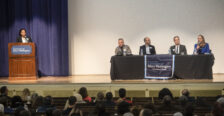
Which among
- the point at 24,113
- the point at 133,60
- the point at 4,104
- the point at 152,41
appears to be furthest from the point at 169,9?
the point at 24,113

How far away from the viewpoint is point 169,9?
11406mm

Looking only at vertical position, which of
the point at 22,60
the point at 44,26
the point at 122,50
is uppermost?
the point at 44,26

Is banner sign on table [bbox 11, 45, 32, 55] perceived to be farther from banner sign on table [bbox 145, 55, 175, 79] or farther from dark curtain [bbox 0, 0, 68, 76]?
banner sign on table [bbox 145, 55, 175, 79]

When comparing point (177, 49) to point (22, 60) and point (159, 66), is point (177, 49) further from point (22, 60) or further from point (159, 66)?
point (22, 60)

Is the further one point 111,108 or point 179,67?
point 179,67

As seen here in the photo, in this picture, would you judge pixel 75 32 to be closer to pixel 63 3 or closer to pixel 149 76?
pixel 63 3

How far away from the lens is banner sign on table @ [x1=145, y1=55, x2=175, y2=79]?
29.3 ft

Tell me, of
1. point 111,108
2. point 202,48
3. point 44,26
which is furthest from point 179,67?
point 44,26

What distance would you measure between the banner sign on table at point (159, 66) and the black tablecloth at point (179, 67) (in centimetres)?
14

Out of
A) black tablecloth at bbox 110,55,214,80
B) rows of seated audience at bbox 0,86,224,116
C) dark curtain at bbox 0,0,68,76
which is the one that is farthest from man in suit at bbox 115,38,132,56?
rows of seated audience at bbox 0,86,224,116

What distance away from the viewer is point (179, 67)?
8.97 m

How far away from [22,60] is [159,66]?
3925mm

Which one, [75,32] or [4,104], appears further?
[75,32]

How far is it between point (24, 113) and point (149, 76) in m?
5.09
